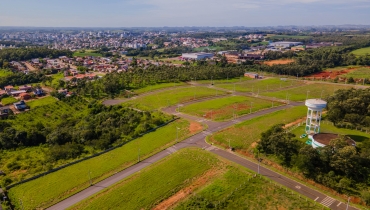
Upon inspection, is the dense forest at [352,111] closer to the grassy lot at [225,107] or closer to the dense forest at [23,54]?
the grassy lot at [225,107]

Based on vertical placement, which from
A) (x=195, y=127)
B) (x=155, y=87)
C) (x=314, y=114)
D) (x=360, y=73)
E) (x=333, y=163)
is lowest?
(x=195, y=127)

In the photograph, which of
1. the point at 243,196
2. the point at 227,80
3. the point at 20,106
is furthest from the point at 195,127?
the point at 227,80

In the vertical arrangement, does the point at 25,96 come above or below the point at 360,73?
below

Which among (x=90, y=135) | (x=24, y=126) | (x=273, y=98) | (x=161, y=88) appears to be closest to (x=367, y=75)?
(x=273, y=98)

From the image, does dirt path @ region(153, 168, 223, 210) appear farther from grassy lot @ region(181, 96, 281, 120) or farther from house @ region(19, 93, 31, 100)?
house @ region(19, 93, 31, 100)

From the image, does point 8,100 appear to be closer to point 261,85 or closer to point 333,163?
point 261,85

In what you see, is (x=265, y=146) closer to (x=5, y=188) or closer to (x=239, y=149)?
(x=239, y=149)
